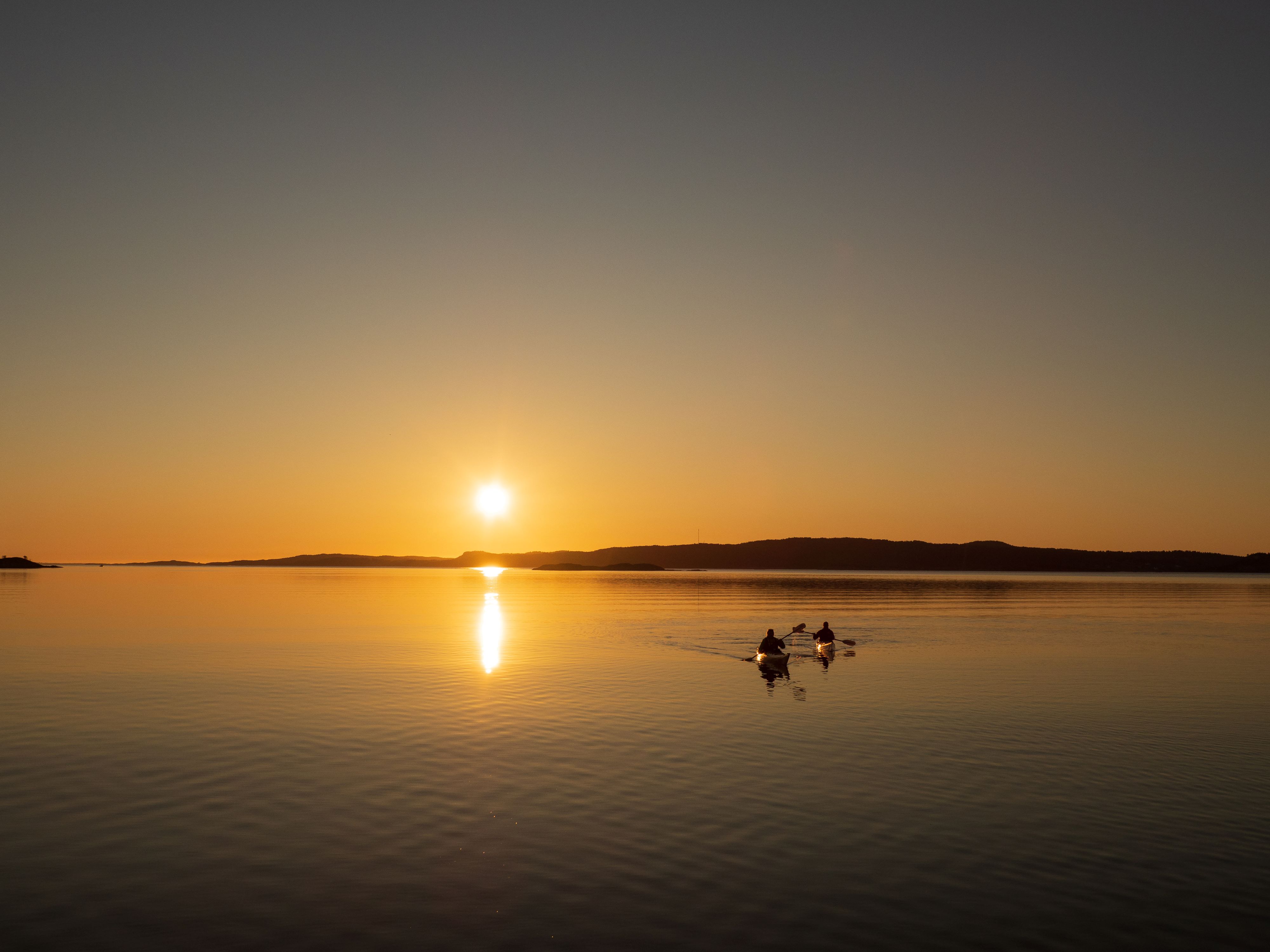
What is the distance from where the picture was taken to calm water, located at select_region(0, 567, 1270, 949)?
14.6 meters

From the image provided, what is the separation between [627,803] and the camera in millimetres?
21344

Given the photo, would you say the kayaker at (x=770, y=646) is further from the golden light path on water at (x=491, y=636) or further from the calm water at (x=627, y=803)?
the golden light path on water at (x=491, y=636)

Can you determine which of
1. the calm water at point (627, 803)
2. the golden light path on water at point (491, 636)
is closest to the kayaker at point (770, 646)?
the calm water at point (627, 803)

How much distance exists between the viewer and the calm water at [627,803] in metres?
14.6

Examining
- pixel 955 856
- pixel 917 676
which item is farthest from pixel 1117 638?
pixel 955 856

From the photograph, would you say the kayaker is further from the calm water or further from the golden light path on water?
the golden light path on water

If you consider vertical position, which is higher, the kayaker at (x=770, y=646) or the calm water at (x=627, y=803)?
the kayaker at (x=770, y=646)

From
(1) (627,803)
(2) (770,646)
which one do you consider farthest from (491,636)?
(1) (627,803)

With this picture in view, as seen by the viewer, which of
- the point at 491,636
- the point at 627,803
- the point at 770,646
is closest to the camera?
the point at 627,803

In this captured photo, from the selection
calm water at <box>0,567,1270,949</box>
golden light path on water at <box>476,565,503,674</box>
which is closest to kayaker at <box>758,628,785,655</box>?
calm water at <box>0,567,1270,949</box>

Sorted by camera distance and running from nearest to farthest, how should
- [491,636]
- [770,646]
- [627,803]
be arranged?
1. [627,803]
2. [770,646]
3. [491,636]

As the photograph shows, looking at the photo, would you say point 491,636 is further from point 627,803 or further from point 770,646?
point 627,803

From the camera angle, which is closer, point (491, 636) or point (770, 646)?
point (770, 646)

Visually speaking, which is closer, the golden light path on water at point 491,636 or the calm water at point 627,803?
the calm water at point 627,803
